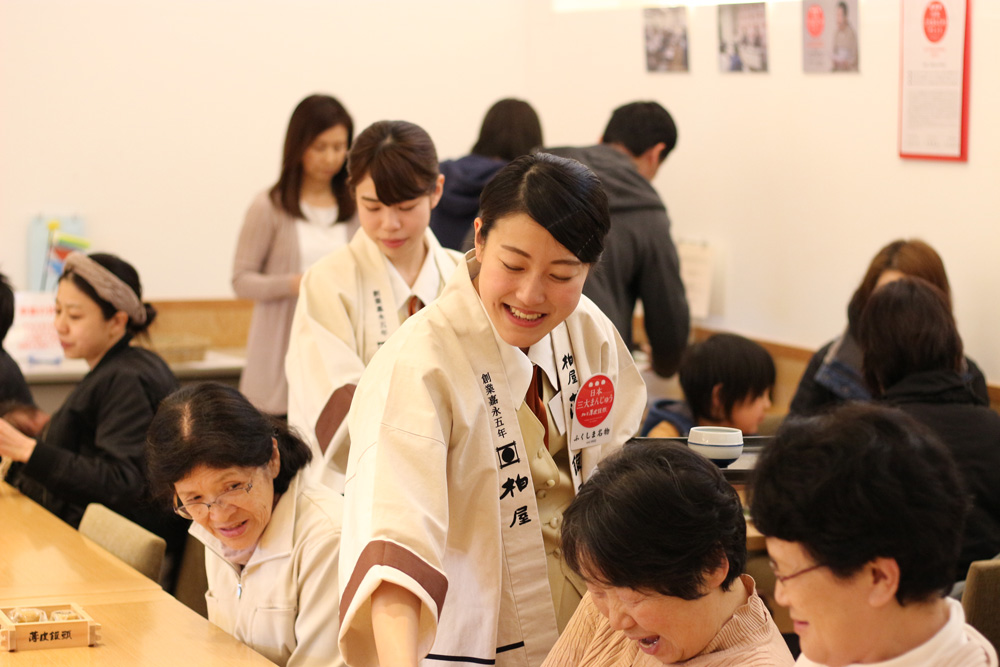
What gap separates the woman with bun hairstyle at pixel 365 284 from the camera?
2.40 meters

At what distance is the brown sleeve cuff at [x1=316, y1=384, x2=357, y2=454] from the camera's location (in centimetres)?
243

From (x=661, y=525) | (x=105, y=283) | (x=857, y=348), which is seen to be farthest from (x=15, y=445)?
(x=857, y=348)

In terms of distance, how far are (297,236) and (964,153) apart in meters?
2.02

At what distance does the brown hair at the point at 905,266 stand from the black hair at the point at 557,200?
1.64 metres

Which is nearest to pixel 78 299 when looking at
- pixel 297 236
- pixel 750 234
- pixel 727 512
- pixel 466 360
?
pixel 297 236

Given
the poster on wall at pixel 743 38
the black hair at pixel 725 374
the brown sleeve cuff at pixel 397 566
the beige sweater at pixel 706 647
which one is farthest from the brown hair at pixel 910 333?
the poster on wall at pixel 743 38

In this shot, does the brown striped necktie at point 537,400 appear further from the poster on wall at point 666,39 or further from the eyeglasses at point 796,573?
the poster on wall at point 666,39

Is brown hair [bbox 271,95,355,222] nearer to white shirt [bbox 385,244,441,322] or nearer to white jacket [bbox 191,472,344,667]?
white shirt [bbox 385,244,441,322]

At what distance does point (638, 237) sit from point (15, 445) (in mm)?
1805

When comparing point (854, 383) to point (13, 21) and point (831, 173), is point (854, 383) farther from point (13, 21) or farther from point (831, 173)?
point (13, 21)

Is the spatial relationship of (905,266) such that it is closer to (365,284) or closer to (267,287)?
(365,284)

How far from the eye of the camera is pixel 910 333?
8.18ft

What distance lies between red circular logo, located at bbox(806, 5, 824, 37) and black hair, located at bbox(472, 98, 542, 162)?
0.93 metres

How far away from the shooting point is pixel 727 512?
1.44 meters
